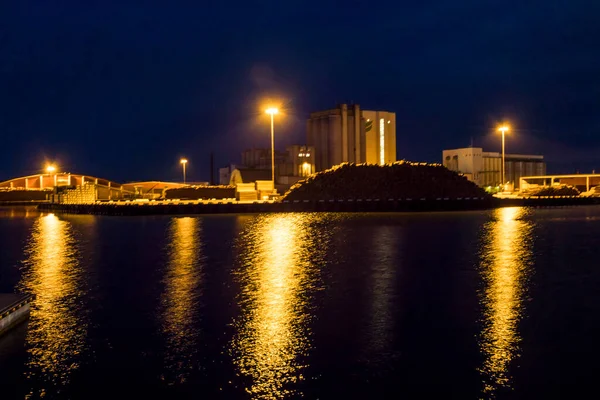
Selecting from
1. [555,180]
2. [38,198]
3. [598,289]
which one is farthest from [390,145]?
[598,289]

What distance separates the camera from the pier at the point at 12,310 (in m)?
9.59

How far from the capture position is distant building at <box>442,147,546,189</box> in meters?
116

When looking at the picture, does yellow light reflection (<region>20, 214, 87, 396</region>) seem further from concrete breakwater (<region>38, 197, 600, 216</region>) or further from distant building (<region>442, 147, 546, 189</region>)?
distant building (<region>442, 147, 546, 189</region>)

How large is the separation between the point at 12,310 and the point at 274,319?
15.2ft

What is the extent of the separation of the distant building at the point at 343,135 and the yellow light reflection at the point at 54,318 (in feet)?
280

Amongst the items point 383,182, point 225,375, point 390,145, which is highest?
point 390,145

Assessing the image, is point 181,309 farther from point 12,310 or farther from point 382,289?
point 382,289

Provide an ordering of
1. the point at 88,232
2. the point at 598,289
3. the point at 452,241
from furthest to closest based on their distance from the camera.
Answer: the point at 88,232
the point at 452,241
the point at 598,289

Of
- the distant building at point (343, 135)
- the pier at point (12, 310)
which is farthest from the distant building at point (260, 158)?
the pier at point (12, 310)

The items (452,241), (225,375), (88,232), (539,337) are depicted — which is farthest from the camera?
(88,232)

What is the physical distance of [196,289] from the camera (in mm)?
13180

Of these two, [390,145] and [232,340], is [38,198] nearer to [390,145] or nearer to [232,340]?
[390,145]

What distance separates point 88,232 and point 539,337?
88.4 ft

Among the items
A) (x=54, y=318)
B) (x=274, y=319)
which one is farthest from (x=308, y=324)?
(x=54, y=318)
